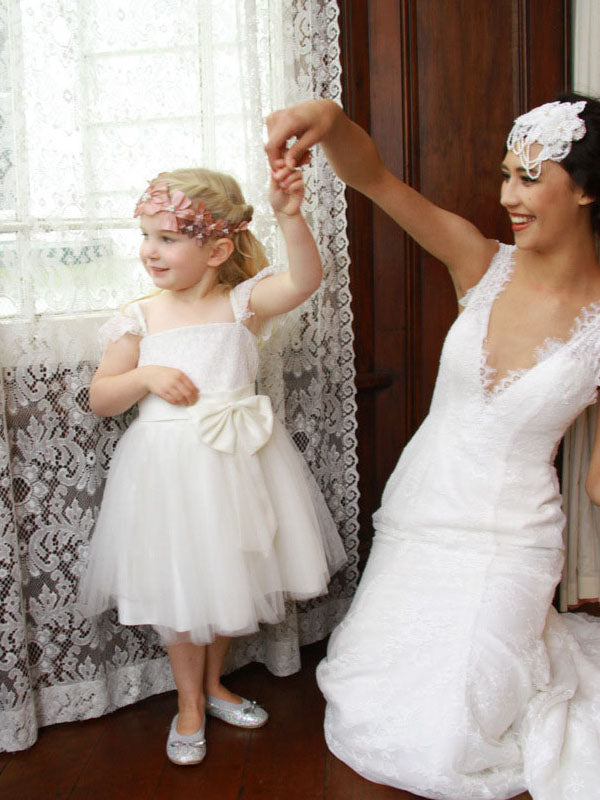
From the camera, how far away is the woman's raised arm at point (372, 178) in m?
1.55

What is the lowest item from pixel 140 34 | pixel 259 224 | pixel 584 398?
pixel 584 398

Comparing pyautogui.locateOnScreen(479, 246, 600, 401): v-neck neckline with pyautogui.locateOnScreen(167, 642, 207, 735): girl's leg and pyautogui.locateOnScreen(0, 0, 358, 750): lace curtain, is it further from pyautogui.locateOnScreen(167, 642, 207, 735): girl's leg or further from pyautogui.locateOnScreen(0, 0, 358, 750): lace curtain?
pyautogui.locateOnScreen(167, 642, 207, 735): girl's leg

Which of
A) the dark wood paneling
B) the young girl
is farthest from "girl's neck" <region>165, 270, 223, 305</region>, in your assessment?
the dark wood paneling

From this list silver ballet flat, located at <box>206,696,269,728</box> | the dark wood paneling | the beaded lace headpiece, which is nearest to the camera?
the beaded lace headpiece

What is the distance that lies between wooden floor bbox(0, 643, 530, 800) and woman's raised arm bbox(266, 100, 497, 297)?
3.50 feet

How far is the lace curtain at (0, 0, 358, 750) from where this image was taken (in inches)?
61.9

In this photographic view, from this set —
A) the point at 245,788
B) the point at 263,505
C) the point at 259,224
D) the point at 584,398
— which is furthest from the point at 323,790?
the point at 259,224

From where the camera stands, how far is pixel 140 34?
164 cm

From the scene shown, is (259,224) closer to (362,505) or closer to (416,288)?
(416,288)

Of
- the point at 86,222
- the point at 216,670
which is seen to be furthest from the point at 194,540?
the point at 86,222

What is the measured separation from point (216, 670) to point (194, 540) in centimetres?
42

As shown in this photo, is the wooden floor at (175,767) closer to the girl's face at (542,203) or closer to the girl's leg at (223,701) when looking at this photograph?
the girl's leg at (223,701)

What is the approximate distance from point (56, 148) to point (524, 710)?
4.70ft

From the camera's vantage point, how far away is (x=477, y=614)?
161cm
